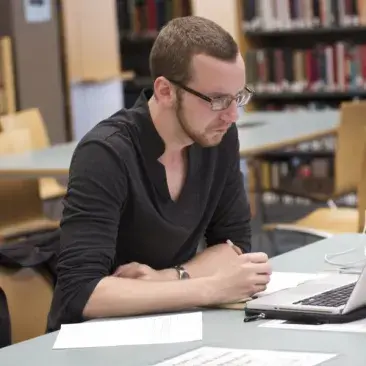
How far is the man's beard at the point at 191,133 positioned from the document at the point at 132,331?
42 centimetres

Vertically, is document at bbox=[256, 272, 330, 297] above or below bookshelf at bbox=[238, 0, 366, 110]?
A: below

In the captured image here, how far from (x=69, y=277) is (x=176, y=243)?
35 centimetres

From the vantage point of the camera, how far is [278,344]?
1.75 m

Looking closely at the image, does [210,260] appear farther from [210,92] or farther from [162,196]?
[210,92]

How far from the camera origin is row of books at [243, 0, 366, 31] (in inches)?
278

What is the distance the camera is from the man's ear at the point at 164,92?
2.21 metres

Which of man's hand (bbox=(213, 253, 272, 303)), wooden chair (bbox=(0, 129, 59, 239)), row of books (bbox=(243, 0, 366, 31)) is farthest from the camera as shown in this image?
row of books (bbox=(243, 0, 366, 31))

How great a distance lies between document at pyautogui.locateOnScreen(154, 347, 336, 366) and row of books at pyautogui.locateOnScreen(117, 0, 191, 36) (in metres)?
6.43

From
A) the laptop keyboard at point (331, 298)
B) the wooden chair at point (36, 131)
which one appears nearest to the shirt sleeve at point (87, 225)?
the laptop keyboard at point (331, 298)

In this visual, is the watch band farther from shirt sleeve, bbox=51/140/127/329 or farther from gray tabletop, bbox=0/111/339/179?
gray tabletop, bbox=0/111/339/179

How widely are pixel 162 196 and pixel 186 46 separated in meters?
0.36

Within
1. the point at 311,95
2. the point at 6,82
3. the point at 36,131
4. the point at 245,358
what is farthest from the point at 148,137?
the point at 311,95

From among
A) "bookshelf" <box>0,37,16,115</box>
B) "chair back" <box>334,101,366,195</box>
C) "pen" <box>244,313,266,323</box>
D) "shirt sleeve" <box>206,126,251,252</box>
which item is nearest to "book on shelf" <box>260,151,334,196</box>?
"bookshelf" <box>0,37,16,115</box>

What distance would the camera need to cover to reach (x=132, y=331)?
1890mm
